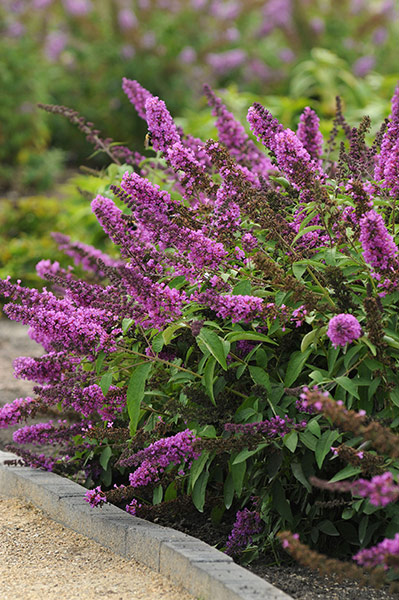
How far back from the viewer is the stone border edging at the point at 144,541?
9.57 ft

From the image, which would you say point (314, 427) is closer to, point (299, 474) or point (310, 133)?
point (299, 474)

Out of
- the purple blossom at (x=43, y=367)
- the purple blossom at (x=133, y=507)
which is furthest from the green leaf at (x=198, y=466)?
the purple blossom at (x=43, y=367)

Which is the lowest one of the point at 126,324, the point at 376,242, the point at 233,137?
the point at 126,324

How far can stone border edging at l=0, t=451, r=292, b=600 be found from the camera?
292 cm

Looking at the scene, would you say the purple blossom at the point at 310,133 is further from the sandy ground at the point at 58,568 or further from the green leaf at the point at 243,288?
the sandy ground at the point at 58,568

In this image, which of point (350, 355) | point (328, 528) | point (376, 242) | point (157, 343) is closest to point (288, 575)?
point (328, 528)

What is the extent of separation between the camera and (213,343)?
3168mm

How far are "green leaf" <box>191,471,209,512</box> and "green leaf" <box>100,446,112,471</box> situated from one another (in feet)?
2.10

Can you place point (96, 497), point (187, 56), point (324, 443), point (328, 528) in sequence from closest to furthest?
point (324, 443), point (328, 528), point (96, 497), point (187, 56)

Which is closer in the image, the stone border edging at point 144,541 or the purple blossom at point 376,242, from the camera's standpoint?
the purple blossom at point 376,242

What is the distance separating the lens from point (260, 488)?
3.42 m

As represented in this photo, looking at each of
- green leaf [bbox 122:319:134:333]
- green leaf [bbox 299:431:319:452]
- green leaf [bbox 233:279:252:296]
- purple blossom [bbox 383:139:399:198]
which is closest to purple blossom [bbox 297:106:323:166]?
purple blossom [bbox 383:139:399:198]

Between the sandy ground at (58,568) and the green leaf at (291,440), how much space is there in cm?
60

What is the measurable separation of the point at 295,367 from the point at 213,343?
0.31m
